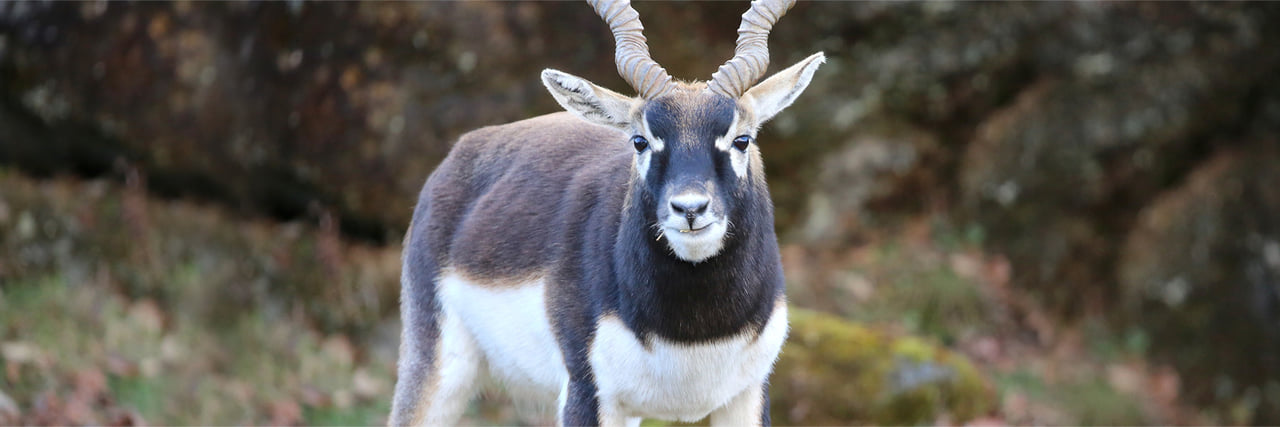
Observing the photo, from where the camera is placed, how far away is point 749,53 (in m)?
5.75

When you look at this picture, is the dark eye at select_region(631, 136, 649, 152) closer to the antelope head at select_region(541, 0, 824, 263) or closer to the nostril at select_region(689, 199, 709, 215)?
the antelope head at select_region(541, 0, 824, 263)

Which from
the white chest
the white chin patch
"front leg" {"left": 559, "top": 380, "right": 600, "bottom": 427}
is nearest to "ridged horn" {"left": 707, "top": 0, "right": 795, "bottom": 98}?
the white chin patch

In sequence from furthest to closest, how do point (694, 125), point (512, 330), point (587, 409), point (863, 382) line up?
point (863, 382), point (512, 330), point (587, 409), point (694, 125)

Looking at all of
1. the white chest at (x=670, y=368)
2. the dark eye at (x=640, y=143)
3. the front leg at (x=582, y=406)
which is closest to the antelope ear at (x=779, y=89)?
the dark eye at (x=640, y=143)

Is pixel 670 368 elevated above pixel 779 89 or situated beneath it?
situated beneath

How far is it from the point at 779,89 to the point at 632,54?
76cm

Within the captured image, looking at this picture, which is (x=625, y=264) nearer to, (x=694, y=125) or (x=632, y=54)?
(x=694, y=125)

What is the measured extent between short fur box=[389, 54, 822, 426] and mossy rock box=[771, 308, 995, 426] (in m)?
4.25

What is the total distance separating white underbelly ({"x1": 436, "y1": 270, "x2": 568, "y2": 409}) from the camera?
20.6ft

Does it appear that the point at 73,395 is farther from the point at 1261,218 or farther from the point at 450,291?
the point at 1261,218

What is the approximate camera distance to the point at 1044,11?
1329 cm

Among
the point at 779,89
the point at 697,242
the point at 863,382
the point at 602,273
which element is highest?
the point at 779,89

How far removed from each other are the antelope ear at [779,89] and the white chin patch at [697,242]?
28.9 inches

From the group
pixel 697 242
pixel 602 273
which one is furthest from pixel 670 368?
pixel 697 242
